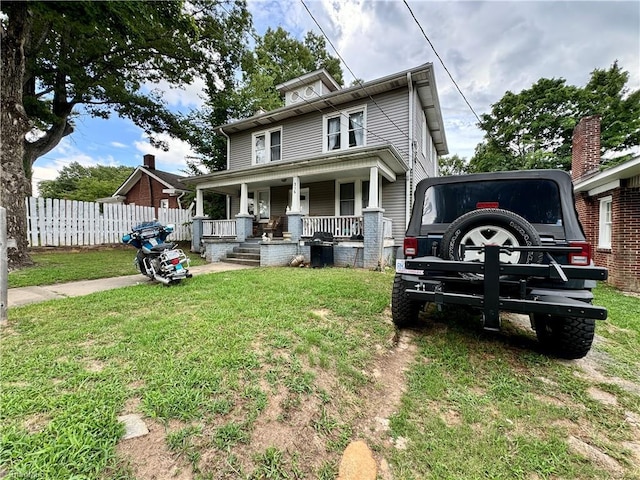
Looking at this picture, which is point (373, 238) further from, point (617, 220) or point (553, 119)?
point (553, 119)

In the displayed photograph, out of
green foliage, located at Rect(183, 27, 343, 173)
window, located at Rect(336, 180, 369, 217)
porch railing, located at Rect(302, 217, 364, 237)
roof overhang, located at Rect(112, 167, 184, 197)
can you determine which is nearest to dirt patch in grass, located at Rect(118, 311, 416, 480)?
porch railing, located at Rect(302, 217, 364, 237)

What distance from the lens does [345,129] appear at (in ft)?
34.0

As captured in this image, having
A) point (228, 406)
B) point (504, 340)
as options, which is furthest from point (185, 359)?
point (504, 340)

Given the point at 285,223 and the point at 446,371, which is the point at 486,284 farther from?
the point at 285,223

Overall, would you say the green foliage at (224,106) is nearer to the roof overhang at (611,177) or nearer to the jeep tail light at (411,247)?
the jeep tail light at (411,247)

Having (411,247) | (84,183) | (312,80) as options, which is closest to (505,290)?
(411,247)

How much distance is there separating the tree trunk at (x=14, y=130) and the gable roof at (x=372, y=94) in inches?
267

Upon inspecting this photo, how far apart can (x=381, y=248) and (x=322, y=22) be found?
5465 mm

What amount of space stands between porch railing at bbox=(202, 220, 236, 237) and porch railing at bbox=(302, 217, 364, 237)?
3.47 m

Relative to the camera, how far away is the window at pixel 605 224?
7.55m

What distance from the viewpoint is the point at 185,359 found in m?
2.22

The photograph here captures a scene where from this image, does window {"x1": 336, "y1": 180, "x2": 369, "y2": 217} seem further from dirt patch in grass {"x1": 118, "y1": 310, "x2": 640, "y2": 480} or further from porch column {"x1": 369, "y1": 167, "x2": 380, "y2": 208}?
dirt patch in grass {"x1": 118, "y1": 310, "x2": 640, "y2": 480}

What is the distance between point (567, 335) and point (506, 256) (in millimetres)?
977

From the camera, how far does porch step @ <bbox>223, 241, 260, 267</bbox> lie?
8.64 metres
